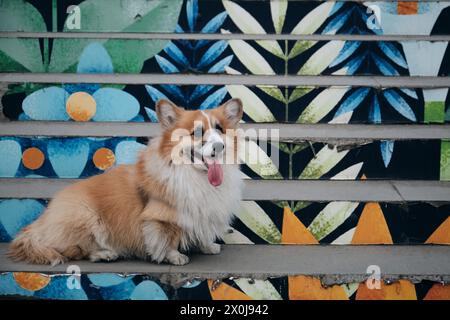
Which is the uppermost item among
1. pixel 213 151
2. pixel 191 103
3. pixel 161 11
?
pixel 161 11

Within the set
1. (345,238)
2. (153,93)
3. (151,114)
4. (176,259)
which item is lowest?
(176,259)

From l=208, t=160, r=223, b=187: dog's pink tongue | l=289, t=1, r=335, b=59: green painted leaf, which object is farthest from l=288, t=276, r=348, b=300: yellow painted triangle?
l=289, t=1, r=335, b=59: green painted leaf

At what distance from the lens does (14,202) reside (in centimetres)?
252

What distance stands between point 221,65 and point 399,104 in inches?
46.3

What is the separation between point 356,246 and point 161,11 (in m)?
2.24

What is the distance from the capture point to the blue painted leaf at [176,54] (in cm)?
345

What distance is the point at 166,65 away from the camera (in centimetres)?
348

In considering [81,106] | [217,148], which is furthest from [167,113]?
[81,106]

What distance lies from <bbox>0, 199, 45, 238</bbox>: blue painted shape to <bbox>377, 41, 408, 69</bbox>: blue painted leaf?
2325 millimetres

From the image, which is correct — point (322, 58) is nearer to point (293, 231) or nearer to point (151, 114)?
point (151, 114)

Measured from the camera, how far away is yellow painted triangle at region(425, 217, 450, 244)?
2.49 meters
